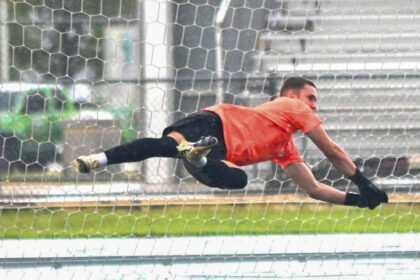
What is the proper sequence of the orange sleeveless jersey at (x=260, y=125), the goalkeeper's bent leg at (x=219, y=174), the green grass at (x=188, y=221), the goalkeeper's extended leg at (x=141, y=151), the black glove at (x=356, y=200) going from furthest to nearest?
1. the green grass at (x=188, y=221)
2. the black glove at (x=356, y=200)
3. the orange sleeveless jersey at (x=260, y=125)
4. the goalkeeper's bent leg at (x=219, y=174)
5. the goalkeeper's extended leg at (x=141, y=151)

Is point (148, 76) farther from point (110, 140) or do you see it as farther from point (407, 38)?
point (407, 38)

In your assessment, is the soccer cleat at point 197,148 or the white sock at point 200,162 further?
the white sock at point 200,162

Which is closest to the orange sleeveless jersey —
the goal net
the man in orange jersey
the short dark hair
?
the man in orange jersey

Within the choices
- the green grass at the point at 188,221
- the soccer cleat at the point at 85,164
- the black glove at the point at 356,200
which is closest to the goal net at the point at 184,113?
the green grass at the point at 188,221

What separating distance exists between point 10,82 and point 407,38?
192 centimetres

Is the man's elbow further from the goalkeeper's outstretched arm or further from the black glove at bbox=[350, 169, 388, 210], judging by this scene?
the black glove at bbox=[350, 169, 388, 210]

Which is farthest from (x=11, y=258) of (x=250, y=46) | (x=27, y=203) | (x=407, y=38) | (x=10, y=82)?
(x=407, y=38)

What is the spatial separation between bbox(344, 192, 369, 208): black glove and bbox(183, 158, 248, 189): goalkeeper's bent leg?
51 cm

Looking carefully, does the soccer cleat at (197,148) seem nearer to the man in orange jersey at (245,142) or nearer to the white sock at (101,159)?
the man in orange jersey at (245,142)

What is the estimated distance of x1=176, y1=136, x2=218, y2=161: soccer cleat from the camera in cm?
360

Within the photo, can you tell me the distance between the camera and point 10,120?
15.9 ft

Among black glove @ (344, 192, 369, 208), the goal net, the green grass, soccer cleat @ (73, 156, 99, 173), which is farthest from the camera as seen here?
the green grass

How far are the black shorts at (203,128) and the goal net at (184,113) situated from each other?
0.54 meters

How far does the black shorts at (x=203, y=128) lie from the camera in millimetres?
3855
